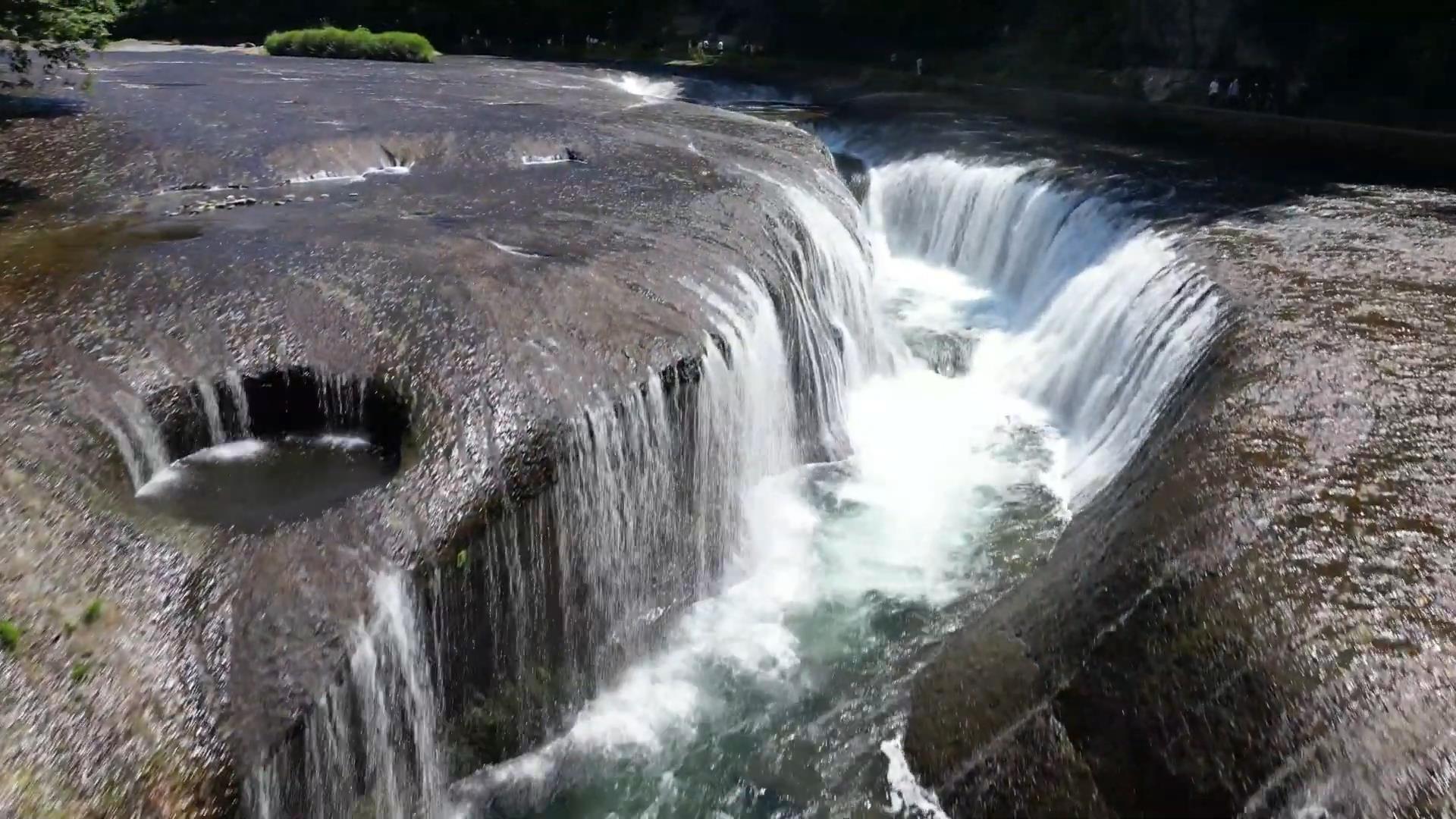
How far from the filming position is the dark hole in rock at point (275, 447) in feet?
22.0

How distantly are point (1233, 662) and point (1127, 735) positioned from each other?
2.37 ft

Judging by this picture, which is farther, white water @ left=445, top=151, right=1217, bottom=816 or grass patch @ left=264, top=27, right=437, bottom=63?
grass patch @ left=264, top=27, right=437, bottom=63

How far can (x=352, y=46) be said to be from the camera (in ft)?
101

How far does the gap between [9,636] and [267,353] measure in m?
3.15

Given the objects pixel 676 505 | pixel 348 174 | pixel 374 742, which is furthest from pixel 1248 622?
pixel 348 174

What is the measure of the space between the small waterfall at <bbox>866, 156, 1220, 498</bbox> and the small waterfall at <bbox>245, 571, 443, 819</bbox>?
21.5ft

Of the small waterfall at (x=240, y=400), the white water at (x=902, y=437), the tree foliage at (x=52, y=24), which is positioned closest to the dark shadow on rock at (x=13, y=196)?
the tree foliage at (x=52, y=24)

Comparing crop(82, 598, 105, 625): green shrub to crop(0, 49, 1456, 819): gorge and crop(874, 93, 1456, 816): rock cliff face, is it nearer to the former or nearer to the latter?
crop(0, 49, 1456, 819): gorge

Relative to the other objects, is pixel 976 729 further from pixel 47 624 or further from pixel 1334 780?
pixel 47 624

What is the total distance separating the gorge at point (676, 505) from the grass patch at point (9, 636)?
0.11 feet

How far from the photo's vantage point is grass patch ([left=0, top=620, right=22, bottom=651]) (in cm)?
517

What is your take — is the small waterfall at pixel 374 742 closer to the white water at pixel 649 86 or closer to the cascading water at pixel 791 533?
the cascading water at pixel 791 533

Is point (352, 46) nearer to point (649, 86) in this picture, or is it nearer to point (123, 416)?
point (649, 86)

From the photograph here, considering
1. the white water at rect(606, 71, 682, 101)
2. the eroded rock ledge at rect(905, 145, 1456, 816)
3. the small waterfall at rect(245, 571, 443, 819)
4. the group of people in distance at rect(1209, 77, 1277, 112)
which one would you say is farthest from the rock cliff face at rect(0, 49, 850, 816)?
the group of people in distance at rect(1209, 77, 1277, 112)
